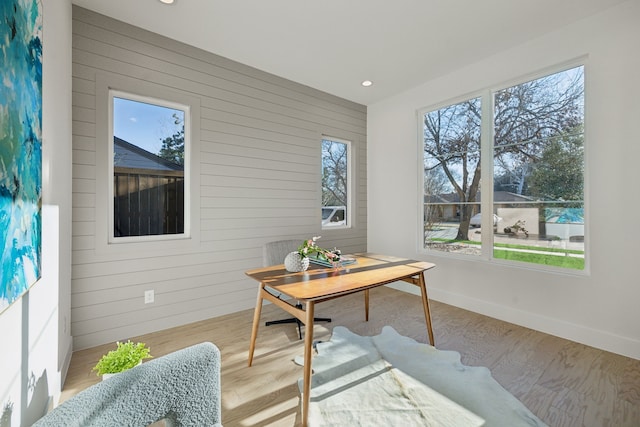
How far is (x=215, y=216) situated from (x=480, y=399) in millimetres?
2725

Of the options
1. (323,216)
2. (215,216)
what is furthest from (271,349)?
(323,216)

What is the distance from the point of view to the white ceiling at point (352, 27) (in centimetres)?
234

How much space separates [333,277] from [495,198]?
227cm

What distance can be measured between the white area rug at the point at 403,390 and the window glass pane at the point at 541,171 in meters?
1.49

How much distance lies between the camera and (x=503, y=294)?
10.1 ft

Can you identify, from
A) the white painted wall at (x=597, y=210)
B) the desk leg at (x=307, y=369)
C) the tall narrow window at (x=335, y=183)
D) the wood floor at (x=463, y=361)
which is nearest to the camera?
the desk leg at (x=307, y=369)

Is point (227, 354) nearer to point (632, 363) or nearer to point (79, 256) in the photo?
point (79, 256)

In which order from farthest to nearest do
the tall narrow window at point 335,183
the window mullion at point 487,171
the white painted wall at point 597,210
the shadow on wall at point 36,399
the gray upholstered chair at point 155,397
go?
1. the tall narrow window at point 335,183
2. the window mullion at point 487,171
3. the white painted wall at point 597,210
4. the shadow on wall at point 36,399
5. the gray upholstered chair at point 155,397

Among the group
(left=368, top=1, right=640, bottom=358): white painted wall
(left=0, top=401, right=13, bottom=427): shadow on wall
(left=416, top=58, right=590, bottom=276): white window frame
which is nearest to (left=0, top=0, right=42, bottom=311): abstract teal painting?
(left=0, top=401, right=13, bottom=427): shadow on wall

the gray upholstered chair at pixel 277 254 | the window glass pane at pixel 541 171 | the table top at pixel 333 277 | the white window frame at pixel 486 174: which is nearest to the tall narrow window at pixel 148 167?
the gray upholstered chair at pixel 277 254

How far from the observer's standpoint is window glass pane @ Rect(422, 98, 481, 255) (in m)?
3.42

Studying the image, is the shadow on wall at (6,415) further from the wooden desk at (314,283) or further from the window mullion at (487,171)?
the window mullion at (487,171)

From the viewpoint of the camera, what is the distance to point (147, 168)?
→ 277 centimetres

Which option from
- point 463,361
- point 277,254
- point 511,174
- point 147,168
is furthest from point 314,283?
point 511,174
